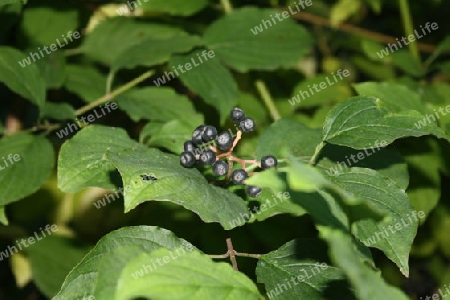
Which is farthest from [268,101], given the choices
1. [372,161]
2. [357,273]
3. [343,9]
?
[357,273]

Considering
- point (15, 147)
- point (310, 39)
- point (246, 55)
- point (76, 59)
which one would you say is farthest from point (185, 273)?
point (76, 59)

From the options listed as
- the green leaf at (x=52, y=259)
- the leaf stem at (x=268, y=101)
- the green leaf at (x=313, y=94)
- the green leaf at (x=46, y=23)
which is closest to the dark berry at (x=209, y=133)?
the leaf stem at (x=268, y=101)

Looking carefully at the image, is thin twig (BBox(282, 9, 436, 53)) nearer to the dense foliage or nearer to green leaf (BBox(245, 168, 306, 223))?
the dense foliage

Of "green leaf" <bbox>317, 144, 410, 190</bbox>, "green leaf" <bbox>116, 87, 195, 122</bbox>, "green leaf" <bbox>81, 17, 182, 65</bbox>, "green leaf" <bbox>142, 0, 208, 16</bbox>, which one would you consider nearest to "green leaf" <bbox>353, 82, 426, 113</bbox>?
"green leaf" <bbox>317, 144, 410, 190</bbox>

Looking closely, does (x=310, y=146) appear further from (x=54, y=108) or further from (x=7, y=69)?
(x=7, y=69)

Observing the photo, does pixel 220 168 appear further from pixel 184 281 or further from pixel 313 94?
pixel 313 94

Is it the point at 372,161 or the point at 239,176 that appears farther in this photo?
the point at 372,161
